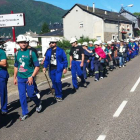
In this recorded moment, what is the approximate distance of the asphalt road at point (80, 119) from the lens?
474 centimetres

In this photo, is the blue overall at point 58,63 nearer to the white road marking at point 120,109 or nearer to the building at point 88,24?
the white road marking at point 120,109

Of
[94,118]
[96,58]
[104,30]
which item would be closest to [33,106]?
[94,118]

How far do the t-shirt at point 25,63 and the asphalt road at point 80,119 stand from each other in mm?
1059

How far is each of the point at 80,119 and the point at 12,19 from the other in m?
5.63

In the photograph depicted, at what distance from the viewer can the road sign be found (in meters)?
9.67

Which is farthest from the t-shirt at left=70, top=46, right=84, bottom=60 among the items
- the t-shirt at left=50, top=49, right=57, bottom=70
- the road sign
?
the road sign

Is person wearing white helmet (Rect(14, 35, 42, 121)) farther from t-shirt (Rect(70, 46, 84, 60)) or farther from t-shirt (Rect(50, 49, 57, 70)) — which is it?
t-shirt (Rect(70, 46, 84, 60))

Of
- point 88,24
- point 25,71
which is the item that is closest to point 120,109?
point 25,71

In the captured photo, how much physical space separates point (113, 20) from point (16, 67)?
52.3m

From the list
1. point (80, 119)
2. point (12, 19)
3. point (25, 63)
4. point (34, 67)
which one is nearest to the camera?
point (80, 119)

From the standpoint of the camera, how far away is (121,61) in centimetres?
1711

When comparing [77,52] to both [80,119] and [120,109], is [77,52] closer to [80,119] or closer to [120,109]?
[120,109]

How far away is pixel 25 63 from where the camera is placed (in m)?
5.80

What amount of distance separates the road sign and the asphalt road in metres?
2.92
